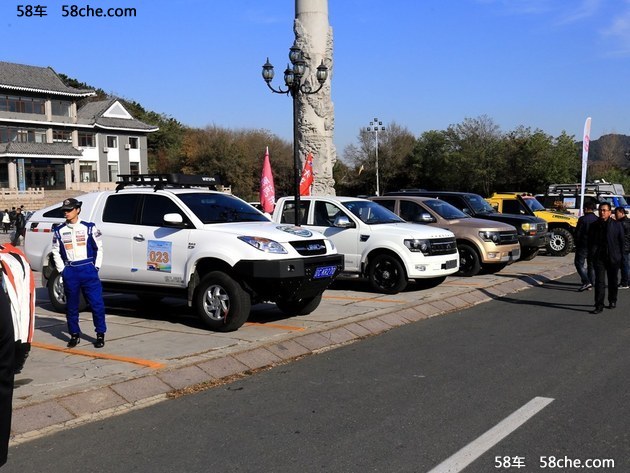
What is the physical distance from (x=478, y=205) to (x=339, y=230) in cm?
640

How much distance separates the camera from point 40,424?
5320mm

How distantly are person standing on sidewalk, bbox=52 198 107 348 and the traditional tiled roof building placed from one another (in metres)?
61.2

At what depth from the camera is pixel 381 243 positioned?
12.2 metres

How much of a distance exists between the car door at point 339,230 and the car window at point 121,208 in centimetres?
420

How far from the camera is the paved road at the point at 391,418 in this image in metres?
4.53

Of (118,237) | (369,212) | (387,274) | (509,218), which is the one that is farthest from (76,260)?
(509,218)

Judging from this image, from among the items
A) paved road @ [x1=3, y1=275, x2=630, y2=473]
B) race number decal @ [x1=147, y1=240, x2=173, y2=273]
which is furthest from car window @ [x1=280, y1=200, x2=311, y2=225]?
paved road @ [x1=3, y1=275, x2=630, y2=473]

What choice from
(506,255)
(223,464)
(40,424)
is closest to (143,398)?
(40,424)

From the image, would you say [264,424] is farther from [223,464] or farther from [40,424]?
[40,424]

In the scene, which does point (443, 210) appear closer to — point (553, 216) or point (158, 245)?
point (553, 216)

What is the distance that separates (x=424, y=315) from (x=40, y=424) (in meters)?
6.32

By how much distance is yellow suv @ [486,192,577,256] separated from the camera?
20016mm

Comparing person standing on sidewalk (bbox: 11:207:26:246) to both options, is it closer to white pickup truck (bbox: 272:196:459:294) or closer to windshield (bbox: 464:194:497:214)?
white pickup truck (bbox: 272:196:459:294)

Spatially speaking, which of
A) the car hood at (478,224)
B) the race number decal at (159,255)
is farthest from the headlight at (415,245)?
the race number decal at (159,255)
